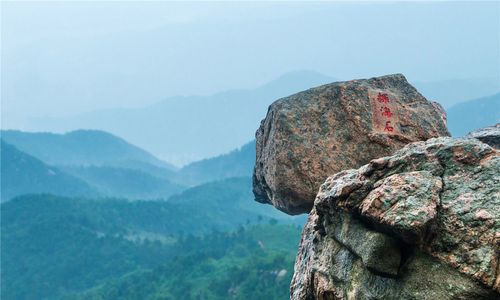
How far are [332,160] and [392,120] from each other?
0.98 meters

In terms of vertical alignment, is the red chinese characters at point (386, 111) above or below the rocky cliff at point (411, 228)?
above

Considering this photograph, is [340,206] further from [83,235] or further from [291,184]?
[83,235]

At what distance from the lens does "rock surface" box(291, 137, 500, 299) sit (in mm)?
6105

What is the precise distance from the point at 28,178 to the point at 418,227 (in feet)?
291

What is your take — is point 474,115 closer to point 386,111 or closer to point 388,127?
point 386,111

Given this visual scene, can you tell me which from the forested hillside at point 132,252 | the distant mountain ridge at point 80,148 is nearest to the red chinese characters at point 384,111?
the forested hillside at point 132,252

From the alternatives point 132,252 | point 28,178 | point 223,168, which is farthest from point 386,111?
point 223,168

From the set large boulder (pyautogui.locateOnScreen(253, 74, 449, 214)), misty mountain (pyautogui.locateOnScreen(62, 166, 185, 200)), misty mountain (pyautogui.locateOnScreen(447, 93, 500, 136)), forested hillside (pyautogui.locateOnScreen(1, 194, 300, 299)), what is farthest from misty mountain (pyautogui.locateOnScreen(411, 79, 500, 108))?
large boulder (pyautogui.locateOnScreen(253, 74, 449, 214))

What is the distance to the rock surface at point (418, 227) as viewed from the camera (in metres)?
6.11

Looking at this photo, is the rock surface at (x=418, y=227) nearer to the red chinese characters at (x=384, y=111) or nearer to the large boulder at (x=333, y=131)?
the large boulder at (x=333, y=131)

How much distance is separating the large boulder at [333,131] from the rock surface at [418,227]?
235 cm

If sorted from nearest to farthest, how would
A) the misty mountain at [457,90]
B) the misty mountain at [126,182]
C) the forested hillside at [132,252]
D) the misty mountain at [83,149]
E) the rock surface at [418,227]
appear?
the rock surface at [418,227], the forested hillside at [132,252], the misty mountain at [126,182], the misty mountain at [83,149], the misty mountain at [457,90]

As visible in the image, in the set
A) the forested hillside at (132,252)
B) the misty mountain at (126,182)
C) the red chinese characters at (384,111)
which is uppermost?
the red chinese characters at (384,111)

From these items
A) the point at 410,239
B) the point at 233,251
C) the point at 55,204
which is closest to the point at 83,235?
the point at 55,204
